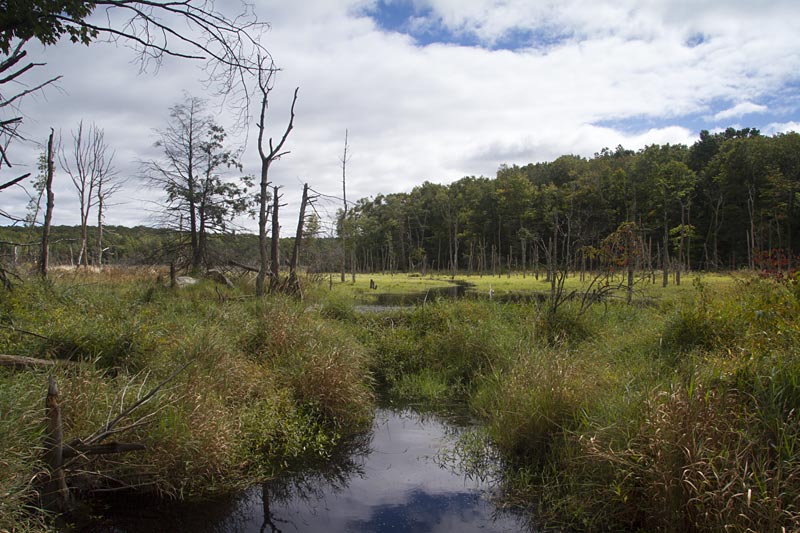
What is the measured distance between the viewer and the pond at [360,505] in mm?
5531

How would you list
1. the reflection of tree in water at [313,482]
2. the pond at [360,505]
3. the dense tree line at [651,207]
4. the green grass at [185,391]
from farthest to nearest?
the dense tree line at [651,207] < the reflection of tree in water at [313,482] < the pond at [360,505] < the green grass at [185,391]

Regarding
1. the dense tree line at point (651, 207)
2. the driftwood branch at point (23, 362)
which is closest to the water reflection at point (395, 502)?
the driftwood branch at point (23, 362)

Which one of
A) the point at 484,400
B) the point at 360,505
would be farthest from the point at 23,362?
the point at 484,400

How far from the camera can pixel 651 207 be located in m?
50.1

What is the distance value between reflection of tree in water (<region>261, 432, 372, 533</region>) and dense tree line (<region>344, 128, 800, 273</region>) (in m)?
23.8

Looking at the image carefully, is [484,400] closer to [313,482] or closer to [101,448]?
[313,482]

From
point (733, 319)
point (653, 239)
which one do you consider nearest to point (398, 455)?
point (733, 319)

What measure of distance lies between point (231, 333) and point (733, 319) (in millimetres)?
8764

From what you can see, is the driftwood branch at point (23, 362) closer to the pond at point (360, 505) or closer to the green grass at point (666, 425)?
the pond at point (360, 505)

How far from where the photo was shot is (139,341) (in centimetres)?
763

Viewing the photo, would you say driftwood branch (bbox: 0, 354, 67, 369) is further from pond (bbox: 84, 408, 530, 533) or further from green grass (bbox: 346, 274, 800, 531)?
green grass (bbox: 346, 274, 800, 531)

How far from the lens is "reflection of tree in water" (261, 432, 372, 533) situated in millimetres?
6129

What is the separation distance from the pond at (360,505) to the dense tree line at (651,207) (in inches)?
934

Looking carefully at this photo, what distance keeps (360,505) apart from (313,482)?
0.88 metres
